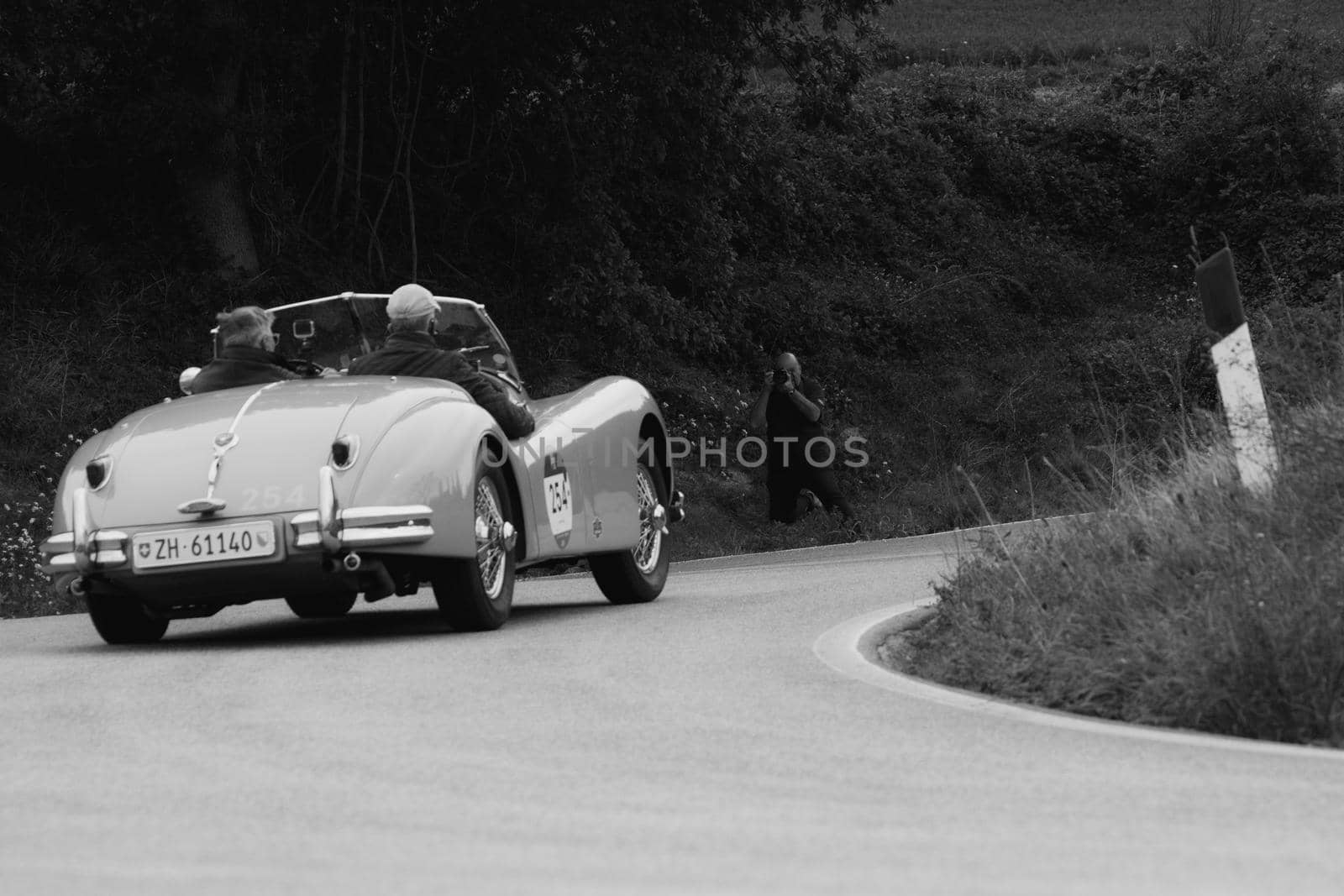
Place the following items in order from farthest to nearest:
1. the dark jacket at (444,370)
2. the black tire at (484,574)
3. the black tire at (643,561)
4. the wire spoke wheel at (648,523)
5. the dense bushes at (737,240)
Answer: the dense bushes at (737,240) → the wire spoke wheel at (648,523) → the black tire at (643,561) → the dark jacket at (444,370) → the black tire at (484,574)

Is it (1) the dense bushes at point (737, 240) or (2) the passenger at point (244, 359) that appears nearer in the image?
(2) the passenger at point (244, 359)

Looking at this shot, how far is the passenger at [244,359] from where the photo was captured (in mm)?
10125

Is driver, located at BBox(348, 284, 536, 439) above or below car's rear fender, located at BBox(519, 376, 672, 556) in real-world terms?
above

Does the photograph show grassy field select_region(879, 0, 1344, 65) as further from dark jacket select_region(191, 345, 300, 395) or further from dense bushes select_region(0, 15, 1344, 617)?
dark jacket select_region(191, 345, 300, 395)

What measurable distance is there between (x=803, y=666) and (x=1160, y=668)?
164 cm

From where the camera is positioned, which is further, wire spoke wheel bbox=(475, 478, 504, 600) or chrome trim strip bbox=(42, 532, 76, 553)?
wire spoke wheel bbox=(475, 478, 504, 600)

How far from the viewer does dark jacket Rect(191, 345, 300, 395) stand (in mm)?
10117

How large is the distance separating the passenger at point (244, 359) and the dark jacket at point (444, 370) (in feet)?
1.29

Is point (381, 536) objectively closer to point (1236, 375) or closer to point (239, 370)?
point (239, 370)

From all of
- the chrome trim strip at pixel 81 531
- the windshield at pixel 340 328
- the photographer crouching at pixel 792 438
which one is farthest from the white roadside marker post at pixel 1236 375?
the photographer crouching at pixel 792 438

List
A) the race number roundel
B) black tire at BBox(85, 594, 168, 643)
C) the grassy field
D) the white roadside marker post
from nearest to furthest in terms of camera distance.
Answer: the white roadside marker post, black tire at BBox(85, 594, 168, 643), the race number roundel, the grassy field

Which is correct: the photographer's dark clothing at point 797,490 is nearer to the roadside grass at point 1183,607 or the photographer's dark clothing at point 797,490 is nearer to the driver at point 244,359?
the driver at point 244,359

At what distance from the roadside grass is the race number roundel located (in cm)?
206

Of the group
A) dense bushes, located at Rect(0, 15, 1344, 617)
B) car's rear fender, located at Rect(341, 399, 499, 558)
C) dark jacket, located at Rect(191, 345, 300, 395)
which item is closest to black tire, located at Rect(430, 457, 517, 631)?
car's rear fender, located at Rect(341, 399, 499, 558)
